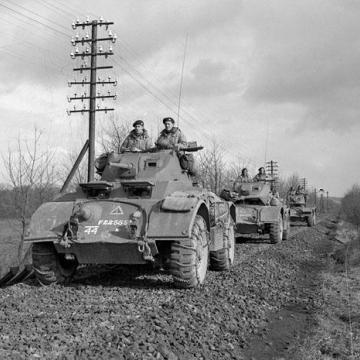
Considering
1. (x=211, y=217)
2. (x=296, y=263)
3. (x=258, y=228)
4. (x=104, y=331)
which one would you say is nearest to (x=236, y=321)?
(x=104, y=331)

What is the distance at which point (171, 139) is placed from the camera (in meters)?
10.1

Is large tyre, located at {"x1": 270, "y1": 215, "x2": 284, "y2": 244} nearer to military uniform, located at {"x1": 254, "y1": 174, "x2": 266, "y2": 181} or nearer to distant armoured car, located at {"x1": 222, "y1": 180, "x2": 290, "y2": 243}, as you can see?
distant armoured car, located at {"x1": 222, "y1": 180, "x2": 290, "y2": 243}

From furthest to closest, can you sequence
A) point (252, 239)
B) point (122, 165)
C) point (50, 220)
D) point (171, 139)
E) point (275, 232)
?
point (252, 239) → point (275, 232) → point (171, 139) → point (122, 165) → point (50, 220)

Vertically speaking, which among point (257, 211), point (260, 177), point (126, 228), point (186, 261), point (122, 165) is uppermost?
point (122, 165)

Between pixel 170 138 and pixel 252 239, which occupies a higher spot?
pixel 170 138

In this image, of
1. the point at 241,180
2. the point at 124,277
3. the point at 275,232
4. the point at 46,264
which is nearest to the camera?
the point at 46,264

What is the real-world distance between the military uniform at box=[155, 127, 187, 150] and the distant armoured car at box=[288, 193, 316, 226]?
21676 millimetres

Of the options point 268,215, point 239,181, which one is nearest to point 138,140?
point 268,215

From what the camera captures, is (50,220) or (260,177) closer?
(50,220)

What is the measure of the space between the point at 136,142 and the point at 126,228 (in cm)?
Result: 298

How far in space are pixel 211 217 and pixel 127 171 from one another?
5.72 ft

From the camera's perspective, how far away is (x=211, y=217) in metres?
9.61

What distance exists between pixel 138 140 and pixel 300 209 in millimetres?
22021

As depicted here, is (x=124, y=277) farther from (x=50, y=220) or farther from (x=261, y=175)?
(x=261, y=175)
